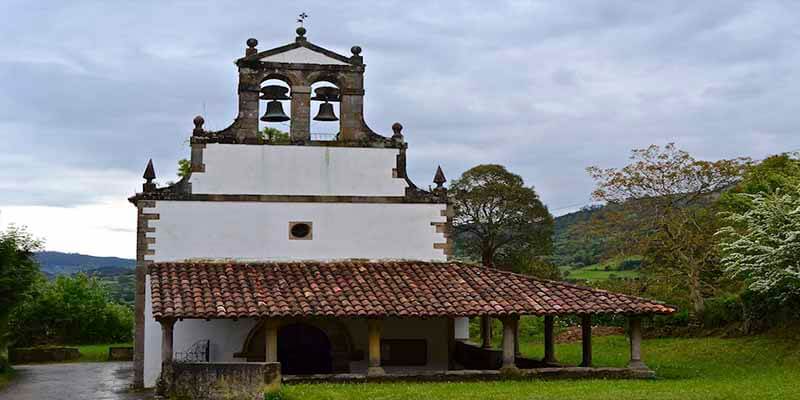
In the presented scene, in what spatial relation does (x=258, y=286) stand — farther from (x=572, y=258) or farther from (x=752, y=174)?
(x=572, y=258)

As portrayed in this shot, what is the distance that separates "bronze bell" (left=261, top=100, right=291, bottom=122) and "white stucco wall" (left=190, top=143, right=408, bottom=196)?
22.9 inches

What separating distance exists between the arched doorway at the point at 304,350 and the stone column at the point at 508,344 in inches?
149

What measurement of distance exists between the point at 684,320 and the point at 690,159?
5.20 metres

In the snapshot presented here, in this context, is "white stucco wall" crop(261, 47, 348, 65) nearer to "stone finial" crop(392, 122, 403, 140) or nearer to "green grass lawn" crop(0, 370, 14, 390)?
"stone finial" crop(392, 122, 403, 140)

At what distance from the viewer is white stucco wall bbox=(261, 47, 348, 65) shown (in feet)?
63.8

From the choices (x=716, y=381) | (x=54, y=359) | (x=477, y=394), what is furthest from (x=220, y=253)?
(x=54, y=359)

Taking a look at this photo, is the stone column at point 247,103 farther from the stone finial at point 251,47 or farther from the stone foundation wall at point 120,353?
the stone foundation wall at point 120,353

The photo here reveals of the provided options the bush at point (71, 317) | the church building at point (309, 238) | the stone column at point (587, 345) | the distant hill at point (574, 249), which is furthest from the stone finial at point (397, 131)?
the distant hill at point (574, 249)

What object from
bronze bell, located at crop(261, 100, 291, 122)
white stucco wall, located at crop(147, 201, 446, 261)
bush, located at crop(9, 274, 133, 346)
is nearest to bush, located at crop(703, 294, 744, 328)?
white stucco wall, located at crop(147, 201, 446, 261)

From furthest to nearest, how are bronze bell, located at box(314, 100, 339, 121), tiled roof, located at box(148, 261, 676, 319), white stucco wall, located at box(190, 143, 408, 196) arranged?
bronze bell, located at box(314, 100, 339, 121) → white stucco wall, located at box(190, 143, 408, 196) → tiled roof, located at box(148, 261, 676, 319)

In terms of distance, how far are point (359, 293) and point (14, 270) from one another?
9124 millimetres

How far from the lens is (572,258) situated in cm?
5475

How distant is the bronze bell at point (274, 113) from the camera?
19.4m

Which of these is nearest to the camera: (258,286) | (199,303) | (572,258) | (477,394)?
(477,394)
